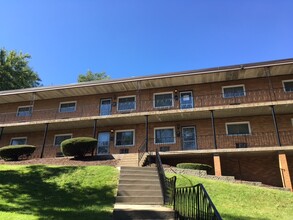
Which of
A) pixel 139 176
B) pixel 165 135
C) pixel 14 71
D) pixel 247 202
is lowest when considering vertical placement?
pixel 247 202

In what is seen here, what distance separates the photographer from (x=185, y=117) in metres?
19.2

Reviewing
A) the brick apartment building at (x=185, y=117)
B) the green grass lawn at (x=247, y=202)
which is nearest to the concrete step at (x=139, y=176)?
the green grass lawn at (x=247, y=202)

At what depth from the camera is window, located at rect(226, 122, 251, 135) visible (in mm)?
18188

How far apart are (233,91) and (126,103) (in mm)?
8529

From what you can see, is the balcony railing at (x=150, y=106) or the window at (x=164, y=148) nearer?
the balcony railing at (x=150, y=106)

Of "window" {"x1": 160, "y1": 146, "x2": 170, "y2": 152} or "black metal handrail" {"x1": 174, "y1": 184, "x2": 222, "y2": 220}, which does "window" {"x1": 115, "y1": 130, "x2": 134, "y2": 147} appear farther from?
"black metal handrail" {"x1": 174, "y1": 184, "x2": 222, "y2": 220}

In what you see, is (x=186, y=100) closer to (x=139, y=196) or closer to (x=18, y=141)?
(x=139, y=196)

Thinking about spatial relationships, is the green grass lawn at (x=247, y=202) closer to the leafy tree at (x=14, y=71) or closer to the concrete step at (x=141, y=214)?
the concrete step at (x=141, y=214)

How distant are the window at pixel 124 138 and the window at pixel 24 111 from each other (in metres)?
8.98

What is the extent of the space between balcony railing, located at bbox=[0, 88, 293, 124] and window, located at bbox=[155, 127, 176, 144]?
166 centimetres

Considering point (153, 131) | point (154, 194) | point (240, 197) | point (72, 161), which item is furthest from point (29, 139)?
point (240, 197)

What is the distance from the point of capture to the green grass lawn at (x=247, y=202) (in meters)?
8.21

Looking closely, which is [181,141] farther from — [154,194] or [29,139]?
[29,139]

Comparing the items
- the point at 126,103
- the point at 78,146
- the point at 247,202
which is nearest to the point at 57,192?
the point at 78,146
